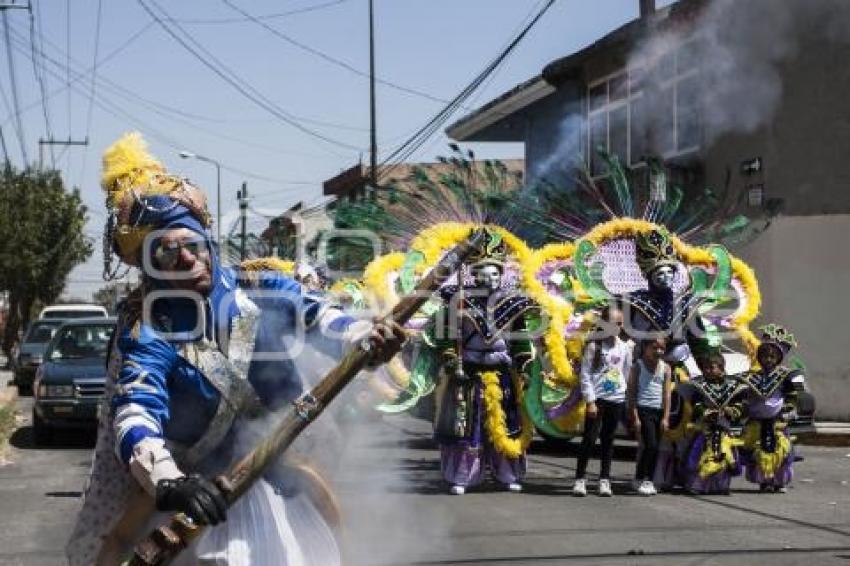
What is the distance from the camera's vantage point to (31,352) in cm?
2341

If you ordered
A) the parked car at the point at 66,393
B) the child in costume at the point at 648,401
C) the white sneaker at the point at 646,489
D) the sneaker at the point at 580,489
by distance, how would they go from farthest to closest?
1. the parked car at the point at 66,393
2. the child in costume at the point at 648,401
3. the white sneaker at the point at 646,489
4. the sneaker at the point at 580,489

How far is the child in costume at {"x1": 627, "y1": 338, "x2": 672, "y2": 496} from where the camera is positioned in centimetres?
1029

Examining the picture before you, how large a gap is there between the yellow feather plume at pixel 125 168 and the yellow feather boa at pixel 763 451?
7.63 metres

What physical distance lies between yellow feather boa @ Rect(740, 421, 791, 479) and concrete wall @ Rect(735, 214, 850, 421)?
6166 mm

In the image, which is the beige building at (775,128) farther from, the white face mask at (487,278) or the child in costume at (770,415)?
the white face mask at (487,278)

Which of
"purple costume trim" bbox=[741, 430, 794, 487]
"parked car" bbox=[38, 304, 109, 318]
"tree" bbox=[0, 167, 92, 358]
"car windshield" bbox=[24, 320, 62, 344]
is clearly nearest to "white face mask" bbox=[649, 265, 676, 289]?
"purple costume trim" bbox=[741, 430, 794, 487]

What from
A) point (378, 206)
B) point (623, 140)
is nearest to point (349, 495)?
point (378, 206)

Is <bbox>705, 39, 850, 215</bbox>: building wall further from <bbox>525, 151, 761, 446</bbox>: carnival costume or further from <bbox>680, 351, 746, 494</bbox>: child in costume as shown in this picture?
<bbox>680, 351, 746, 494</bbox>: child in costume

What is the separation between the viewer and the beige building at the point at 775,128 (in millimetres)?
14938

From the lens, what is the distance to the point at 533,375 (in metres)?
10.7

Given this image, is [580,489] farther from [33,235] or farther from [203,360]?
[33,235]

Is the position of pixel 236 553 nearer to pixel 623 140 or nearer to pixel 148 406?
pixel 148 406

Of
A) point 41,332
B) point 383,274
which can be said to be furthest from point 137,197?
point 41,332

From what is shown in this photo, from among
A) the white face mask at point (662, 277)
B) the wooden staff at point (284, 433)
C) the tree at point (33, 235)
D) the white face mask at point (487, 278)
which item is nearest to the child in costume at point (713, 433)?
the white face mask at point (662, 277)
